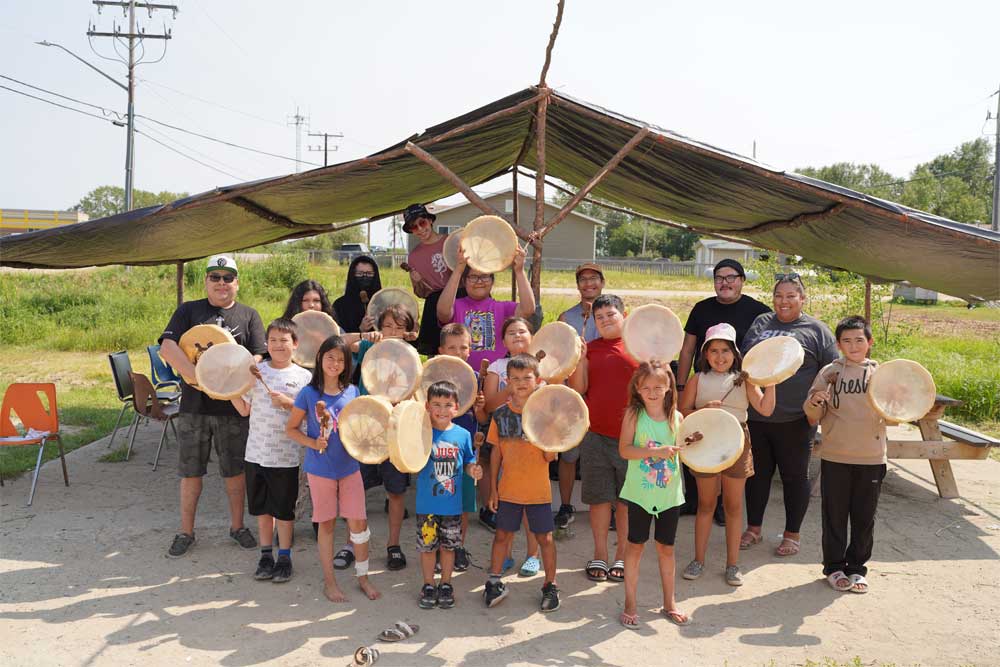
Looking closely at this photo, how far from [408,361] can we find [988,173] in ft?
251

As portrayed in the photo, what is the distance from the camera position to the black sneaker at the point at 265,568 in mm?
4121

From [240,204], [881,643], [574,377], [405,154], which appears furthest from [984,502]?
[240,204]

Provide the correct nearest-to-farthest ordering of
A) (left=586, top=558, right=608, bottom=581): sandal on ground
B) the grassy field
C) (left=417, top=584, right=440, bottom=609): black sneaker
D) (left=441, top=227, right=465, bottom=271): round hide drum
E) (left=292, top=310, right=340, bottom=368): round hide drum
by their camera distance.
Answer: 1. (left=417, top=584, right=440, bottom=609): black sneaker
2. (left=586, top=558, right=608, bottom=581): sandal on ground
3. (left=292, top=310, right=340, bottom=368): round hide drum
4. (left=441, top=227, right=465, bottom=271): round hide drum
5. the grassy field

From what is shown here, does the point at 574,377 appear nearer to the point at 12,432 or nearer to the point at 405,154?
the point at 405,154

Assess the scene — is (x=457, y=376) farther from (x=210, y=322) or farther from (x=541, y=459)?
(x=210, y=322)

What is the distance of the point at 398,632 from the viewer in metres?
3.46

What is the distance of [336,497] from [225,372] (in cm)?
96

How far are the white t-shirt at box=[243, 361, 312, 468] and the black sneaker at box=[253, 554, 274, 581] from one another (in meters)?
0.56

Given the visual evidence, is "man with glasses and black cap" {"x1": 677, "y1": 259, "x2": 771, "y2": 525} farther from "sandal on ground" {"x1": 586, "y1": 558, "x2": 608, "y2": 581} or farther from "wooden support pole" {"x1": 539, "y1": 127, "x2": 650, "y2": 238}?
"sandal on ground" {"x1": 586, "y1": 558, "x2": 608, "y2": 581}

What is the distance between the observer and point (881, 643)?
11.6ft

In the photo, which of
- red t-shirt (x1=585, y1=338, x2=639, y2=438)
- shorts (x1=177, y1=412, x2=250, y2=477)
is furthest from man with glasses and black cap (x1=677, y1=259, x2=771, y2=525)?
shorts (x1=177, y1=412, x2=250, y2=477)

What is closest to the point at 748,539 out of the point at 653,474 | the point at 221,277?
the point at 653,474

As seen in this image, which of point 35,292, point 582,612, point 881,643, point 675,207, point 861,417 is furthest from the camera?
point 35,292

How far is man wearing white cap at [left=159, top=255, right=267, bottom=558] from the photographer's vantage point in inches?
176
